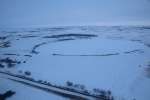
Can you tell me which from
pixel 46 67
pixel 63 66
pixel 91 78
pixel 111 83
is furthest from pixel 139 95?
pixel 46 67

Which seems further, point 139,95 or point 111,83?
point 111,83

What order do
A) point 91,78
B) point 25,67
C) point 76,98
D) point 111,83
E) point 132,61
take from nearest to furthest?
1. point 76,98
2. point 111,83
3. point 91,78
4. point 25,67
5. point 132,61

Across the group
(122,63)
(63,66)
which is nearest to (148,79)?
(122,63)

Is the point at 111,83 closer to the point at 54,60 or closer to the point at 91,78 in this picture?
the point at 91,78

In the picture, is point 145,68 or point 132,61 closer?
point 145,68

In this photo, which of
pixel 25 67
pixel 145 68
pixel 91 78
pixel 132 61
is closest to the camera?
pixel 91 78

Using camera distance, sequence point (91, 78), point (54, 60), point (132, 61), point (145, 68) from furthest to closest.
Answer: point (54, 60), point (132, 61), point (145, 68), point (91, 78)

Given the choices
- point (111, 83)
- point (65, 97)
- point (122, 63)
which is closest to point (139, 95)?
point (111, 83)

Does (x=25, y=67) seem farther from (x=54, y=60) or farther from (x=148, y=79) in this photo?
(x=148, y=79)

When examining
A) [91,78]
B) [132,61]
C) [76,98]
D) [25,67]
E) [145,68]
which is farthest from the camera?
[132,61]
